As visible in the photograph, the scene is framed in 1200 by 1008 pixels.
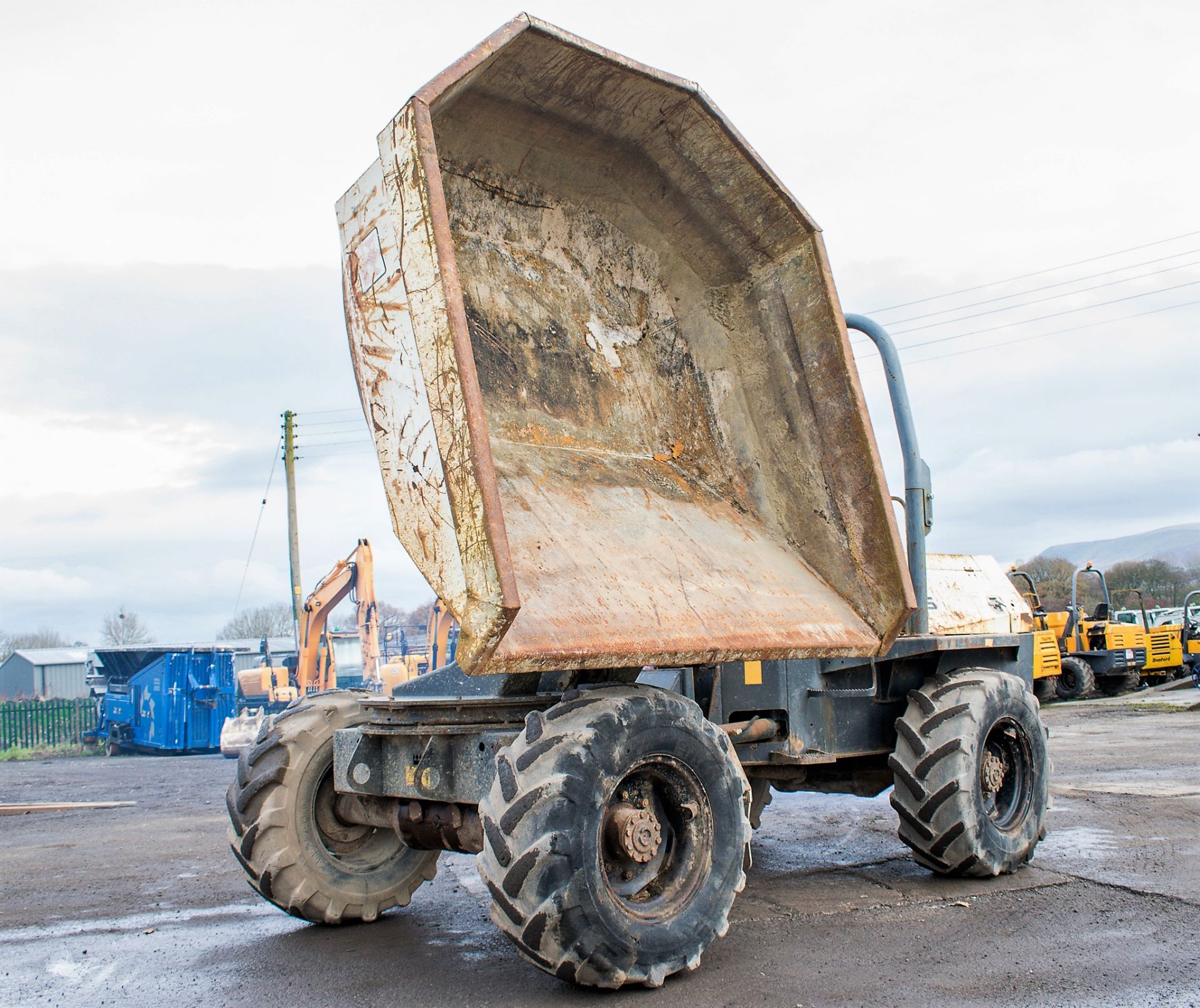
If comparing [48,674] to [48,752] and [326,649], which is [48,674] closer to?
[48,752]

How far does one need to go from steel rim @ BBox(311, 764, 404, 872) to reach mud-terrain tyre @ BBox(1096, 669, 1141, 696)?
22.2 m

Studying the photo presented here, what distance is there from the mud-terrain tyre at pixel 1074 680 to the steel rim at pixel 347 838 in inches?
788

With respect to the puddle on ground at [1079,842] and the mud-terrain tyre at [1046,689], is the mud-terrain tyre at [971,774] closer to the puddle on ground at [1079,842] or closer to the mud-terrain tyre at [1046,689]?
the puddle on ground at [1079,842]

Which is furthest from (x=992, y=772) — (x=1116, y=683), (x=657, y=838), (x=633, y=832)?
(x=1116, y=683)

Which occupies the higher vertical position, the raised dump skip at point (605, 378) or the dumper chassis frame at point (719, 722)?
the raised dump skip at point (605, 378)

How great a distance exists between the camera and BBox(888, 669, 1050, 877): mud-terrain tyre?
17.7ft

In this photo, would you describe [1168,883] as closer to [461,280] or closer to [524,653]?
[524,653]

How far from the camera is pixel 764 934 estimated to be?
470 centimetres

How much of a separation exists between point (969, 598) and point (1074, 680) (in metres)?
16.5

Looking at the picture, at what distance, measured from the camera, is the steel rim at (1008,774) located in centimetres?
589

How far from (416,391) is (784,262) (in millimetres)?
2334

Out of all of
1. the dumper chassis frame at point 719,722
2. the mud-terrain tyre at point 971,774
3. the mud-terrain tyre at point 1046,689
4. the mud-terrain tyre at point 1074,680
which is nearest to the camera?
the dumper chassis frame at point 719,722

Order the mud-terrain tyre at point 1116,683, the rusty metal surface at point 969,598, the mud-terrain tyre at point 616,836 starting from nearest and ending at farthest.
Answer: the mud-terrain tyre at point 616,836 → the rusty metal surface at point 969,598 → the mud-terrain tyre at point 1116,683

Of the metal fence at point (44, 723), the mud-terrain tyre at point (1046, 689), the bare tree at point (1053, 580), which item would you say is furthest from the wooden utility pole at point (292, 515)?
the bare tree at point (1053, 580)
